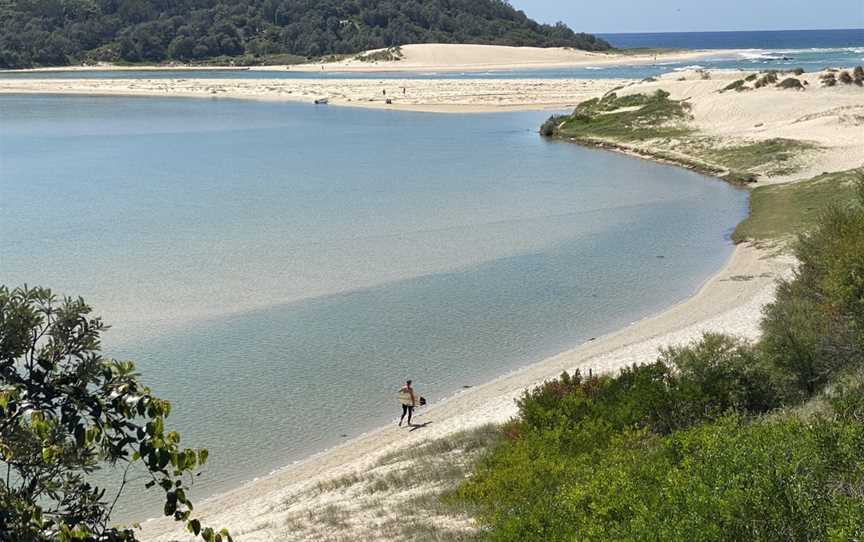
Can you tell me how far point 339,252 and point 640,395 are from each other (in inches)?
710

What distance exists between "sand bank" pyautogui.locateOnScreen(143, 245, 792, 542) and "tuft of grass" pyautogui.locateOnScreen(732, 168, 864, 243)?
4.07 m

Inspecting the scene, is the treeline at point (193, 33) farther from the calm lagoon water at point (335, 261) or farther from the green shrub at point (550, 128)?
the calm lagoon water at point (335, 261)

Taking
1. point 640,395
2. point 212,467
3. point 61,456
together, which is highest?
point 61,456

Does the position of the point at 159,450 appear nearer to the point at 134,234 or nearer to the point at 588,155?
the point at 134,234

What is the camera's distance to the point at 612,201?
1527 inches

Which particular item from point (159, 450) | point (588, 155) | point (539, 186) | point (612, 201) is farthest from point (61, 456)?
point (588, 155)

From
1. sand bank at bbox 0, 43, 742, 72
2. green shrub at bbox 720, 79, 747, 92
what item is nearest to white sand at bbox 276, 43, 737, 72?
sand bank at bbox 0, 43, 742, 72

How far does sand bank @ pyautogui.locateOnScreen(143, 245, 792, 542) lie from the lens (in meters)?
12.9

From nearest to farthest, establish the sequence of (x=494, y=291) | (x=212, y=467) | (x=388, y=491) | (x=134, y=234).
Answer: (x=388, y=491), (x=212, y=467), (x=494, y=291), (x=134, y=234)

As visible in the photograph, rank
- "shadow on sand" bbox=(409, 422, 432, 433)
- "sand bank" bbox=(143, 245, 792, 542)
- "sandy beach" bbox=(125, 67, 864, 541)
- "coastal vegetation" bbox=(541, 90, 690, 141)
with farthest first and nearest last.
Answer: "coastal vegetation" bbox=(541, 90, 690, 141) < "shadow on sand" bbox=(409, 422, 432, 433) < "sand bank" bbox=(143, 245, 792, 542) < "sandy beach" bbox=(125, 67, 864, 541)

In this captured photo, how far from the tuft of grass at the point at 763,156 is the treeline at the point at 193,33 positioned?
140922mm

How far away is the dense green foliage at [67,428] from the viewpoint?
4.73 metres

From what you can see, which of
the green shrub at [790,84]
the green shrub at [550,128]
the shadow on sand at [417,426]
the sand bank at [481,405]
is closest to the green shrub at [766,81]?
the green shrub at [790,84]

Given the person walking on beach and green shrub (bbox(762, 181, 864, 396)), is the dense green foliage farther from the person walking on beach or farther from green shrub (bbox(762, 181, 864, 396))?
the person walking on beach
